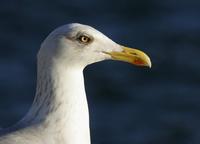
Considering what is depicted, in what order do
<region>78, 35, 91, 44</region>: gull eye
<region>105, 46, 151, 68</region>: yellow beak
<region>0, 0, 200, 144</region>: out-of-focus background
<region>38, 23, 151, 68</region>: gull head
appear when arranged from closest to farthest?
<region>38, 23, 151, 68</region>: gull head → <region>78, 35, 91, 44</region>: gull eye → <region>105, 46, 151, 68</region>: yellow beak → <region>0, 0, 200, 144</region>: out-of-focus background

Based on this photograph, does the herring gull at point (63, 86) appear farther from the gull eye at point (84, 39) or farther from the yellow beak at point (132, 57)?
the yellow beak at point (132, 57)

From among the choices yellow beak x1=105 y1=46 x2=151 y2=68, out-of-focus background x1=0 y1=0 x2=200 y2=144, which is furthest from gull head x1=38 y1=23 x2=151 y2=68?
out-of-focus background x1=0 y1=0 x2=200 y2=144

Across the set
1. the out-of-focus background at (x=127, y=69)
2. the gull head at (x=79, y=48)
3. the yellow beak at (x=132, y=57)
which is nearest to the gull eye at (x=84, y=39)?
the gull head at (x=79, y=48)

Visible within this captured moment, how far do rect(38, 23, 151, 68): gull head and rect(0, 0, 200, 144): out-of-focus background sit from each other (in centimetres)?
431

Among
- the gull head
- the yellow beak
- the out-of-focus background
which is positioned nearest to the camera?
the gull head

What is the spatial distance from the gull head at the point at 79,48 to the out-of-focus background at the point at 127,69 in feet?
14.2

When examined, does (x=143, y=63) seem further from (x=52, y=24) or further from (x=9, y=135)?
(x=52, y=24)

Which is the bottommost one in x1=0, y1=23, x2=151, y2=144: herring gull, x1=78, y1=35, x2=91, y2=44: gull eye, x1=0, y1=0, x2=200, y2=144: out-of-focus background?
x1=0, y1=0, x2=200, y2=144: out-of-focus background

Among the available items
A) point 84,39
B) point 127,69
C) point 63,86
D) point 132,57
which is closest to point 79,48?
point 84,39

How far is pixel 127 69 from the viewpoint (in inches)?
519

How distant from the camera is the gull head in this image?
24.6ft

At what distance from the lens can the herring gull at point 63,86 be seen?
7516mm

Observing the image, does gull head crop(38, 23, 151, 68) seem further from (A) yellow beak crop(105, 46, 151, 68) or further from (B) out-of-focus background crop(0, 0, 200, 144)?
(B) out-of-focus background crop(0, 0, 200, 144)

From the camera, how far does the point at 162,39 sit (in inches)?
543
